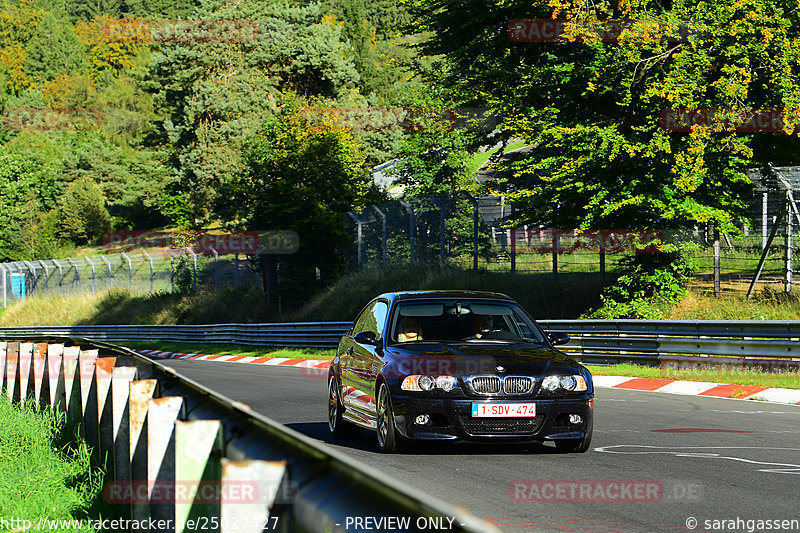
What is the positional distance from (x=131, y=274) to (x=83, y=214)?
48.5m

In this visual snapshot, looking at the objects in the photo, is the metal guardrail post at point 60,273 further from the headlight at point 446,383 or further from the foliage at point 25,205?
the headlight at point 446,383

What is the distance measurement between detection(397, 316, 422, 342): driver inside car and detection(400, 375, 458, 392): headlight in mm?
1112

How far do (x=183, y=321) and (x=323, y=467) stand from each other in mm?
44159

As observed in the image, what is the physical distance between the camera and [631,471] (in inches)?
335

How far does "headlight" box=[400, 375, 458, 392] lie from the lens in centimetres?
924

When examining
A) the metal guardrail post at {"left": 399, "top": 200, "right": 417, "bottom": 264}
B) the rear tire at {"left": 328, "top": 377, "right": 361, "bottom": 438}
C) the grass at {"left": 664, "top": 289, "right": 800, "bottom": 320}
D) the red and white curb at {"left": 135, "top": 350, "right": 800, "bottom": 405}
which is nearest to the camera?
the rear tire at {"left": 328, "top": 377, "right": 361, "bottom": 438}

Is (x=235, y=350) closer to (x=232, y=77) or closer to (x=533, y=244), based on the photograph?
(x=533, y=244)

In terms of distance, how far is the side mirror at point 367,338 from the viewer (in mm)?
10313

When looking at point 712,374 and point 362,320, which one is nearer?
point 362,320

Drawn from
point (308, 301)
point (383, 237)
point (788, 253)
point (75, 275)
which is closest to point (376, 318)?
point (788, 253)

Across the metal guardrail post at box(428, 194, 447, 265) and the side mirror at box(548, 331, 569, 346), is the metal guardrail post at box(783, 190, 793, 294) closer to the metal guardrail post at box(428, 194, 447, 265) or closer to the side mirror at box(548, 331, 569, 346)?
the metal guardrail post at box(428, 194, 447, 265)

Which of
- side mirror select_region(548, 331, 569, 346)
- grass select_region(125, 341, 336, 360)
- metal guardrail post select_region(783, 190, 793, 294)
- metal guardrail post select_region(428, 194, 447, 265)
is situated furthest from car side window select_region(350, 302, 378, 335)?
metal guardrail post select_region(428, 194, 447, 265)

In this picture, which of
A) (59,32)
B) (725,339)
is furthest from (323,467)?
(59,32)
